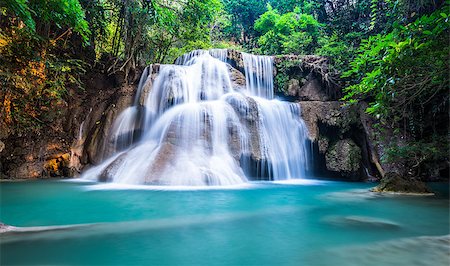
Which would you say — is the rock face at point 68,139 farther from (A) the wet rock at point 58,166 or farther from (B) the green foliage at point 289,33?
(B) the green foliage at point 289,33

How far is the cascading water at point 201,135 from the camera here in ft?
27.0

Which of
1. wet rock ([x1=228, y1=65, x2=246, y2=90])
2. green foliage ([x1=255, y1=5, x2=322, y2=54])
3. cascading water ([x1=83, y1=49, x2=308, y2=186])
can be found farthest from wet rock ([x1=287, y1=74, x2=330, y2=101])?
green foliage ([x1=255, y1=5, x2=322, y2=54])

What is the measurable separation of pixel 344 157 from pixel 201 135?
17.1 feet

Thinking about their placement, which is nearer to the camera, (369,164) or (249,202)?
(249,202)

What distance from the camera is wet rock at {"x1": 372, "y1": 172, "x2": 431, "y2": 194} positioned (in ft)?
22.3

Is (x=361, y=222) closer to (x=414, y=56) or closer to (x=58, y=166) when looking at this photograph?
(x=414, y=56)

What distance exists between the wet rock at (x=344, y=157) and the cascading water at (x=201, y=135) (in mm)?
908

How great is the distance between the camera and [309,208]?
16.8 feet

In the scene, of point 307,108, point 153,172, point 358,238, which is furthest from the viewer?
point 307,108

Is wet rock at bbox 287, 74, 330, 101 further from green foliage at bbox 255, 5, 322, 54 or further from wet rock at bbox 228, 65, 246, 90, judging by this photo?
green foliage at bbox 255, 5, 322, 54

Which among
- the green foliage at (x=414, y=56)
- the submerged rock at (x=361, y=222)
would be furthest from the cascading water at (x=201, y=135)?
the green foliage at (x=414, y=56)

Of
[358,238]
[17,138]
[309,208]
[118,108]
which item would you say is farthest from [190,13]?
[358,238]

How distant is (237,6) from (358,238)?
75.1 feet

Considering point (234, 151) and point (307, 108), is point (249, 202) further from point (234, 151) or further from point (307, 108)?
point (307, 108)
